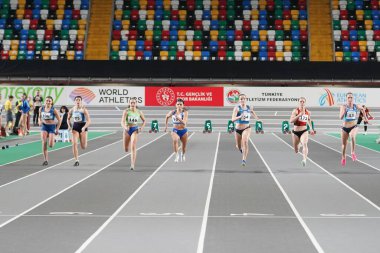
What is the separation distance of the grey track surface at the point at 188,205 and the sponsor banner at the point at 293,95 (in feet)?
51.4

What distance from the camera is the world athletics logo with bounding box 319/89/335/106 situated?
35.0m

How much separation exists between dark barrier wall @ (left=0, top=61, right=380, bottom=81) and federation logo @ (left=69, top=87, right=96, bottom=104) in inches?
49.8

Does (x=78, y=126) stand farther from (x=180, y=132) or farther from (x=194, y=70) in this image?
(x=194, y=70)

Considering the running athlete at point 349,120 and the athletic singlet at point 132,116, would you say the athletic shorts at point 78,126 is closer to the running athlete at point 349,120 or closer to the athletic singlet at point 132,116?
the athletic singlet at point 132,116

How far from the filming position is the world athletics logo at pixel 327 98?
35.0 meters

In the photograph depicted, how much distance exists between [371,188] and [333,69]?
2414 centimetres

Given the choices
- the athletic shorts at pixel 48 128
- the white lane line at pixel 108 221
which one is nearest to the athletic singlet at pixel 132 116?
the white lane line at pixel 108 221

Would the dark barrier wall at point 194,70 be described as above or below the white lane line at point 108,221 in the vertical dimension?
above

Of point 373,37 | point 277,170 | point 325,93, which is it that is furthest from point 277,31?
point 277,170

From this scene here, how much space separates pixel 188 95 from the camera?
35.8 metres

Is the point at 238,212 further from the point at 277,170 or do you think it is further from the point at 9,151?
the point at 9,151

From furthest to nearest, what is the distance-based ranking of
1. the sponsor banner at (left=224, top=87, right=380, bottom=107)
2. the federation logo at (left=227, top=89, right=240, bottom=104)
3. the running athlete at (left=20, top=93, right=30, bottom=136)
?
1. the federation logo at (left=227, top=89, right=240, bottom=104)
2. the sponsor banner at (left=224, top=87, right=380, bottom=107)
3. the running athlete at (left=20, top=93, right=30, bottom=136)

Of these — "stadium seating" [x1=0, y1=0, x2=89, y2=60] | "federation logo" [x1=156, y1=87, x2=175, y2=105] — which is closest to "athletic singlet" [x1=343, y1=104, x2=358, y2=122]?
"federation logo" [x1=156, y1=87, x2=175, y2=105]

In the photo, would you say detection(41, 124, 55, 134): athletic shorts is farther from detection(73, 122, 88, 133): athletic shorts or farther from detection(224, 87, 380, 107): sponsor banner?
detection(224, 87, 380, 107): sponsor banner
